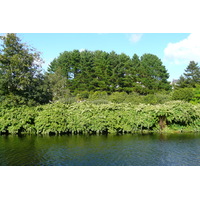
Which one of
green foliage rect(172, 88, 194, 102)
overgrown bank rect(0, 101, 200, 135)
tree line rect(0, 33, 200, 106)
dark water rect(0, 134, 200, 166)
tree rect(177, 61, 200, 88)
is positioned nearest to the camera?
dark water rect(0, 134, 200, 166)

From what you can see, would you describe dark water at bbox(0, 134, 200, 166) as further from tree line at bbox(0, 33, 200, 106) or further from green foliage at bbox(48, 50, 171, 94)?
green foliage at bbox(48, 50, 171, 94)

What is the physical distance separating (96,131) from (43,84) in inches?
257

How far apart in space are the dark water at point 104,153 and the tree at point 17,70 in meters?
6.33

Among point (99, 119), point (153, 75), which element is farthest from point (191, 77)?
point (99, 119)

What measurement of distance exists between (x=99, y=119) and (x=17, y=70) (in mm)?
7314

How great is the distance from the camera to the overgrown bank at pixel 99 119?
54.2 ft

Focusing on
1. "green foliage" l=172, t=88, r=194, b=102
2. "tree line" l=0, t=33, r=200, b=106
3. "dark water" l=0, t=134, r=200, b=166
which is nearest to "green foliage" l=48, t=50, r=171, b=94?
"tree line" l=0, t=33, r=200, b=106

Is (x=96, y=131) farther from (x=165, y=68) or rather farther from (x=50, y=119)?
(x=165, y=68)

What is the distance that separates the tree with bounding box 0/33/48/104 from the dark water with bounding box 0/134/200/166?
249 inches

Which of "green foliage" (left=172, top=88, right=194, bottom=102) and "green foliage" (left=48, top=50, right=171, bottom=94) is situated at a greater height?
"green foliage" (left=48, top=50, right=171, bottom=94)

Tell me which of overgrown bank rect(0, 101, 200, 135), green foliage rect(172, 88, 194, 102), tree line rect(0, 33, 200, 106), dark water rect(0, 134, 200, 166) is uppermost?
tree line rect(0, 33, 200, 106)

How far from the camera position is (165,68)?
137 feet

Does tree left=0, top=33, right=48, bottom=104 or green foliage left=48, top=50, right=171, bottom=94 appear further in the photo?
green foliage left=48, top=50, right=171, bottom=94

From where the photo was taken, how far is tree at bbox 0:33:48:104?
17.4 meters
